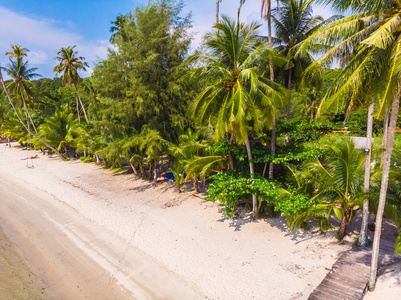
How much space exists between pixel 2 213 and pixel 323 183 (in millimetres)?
16658

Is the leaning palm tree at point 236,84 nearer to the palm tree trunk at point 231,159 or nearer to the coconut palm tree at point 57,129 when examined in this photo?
the palm tree trunk at point 231,159

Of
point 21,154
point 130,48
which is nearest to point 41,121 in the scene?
point 21,154

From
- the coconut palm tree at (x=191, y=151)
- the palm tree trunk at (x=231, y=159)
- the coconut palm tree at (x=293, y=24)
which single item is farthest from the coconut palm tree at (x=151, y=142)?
the coconut palm tree at (x=293, y=24)

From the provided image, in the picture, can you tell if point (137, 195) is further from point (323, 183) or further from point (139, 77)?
point (323, 183)

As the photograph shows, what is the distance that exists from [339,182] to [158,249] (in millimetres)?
7042

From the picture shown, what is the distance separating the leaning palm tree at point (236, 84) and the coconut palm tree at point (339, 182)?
8.55ft

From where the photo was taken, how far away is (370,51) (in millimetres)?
4867

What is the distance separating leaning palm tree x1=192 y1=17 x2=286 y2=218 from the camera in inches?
297

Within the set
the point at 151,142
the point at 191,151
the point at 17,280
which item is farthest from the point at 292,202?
the point at 17,280

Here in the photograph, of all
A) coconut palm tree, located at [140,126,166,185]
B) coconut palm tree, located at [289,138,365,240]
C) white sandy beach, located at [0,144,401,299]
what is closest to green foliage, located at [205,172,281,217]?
coconut palm tree, located at [289,138,365,240]

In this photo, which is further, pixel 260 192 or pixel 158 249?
pixel 260 192

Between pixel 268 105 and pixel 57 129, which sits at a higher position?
pixel 268 105

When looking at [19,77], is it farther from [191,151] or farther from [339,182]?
[339,182]

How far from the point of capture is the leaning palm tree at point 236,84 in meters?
7.53
